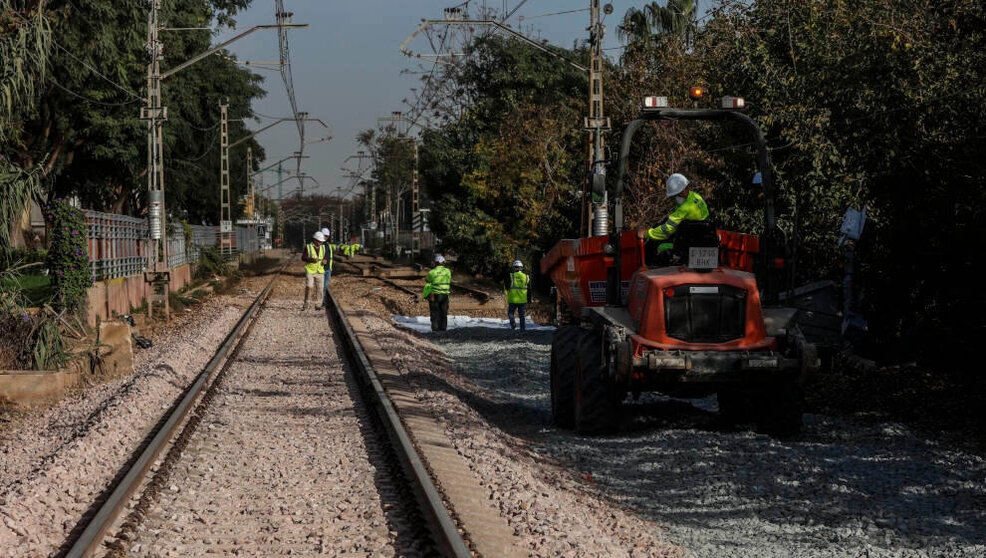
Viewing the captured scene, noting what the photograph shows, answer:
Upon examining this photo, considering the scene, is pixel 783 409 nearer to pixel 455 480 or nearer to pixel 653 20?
pixel 455 480

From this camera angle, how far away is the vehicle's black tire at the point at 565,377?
1080 cm

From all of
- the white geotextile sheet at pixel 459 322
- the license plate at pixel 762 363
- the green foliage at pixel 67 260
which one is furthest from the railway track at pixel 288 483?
the white geotextile sheet at pixel 459 322

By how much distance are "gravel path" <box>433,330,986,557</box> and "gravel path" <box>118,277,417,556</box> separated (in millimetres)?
1902

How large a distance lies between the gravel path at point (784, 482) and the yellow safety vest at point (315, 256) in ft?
44.6

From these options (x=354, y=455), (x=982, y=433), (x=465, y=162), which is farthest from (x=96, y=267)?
(x=465, y=162)

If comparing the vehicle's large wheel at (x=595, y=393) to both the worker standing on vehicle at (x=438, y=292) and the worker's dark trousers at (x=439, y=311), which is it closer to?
the worker standing on vehicle at (x=438, y=292)

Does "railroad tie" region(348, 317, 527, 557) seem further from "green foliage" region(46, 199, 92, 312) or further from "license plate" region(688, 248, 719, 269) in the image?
"green foliage" region(46, 199, 92, 312)

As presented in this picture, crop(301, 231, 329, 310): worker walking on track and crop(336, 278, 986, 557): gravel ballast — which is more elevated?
crop(301, 231, 329, 310): worker walking on track

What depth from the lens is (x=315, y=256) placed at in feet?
82.6

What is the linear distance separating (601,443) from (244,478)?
3611mm

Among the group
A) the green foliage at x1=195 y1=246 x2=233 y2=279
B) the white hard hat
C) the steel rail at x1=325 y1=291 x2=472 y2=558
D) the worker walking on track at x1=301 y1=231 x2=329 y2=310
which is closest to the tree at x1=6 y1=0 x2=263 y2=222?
the green foliage at x1=195 y1=246 x2=233 y2=279

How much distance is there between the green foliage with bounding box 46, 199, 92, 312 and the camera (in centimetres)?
1792

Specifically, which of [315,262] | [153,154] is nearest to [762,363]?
[315,262]

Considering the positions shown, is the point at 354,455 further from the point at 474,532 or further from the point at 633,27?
the point at 633,27
